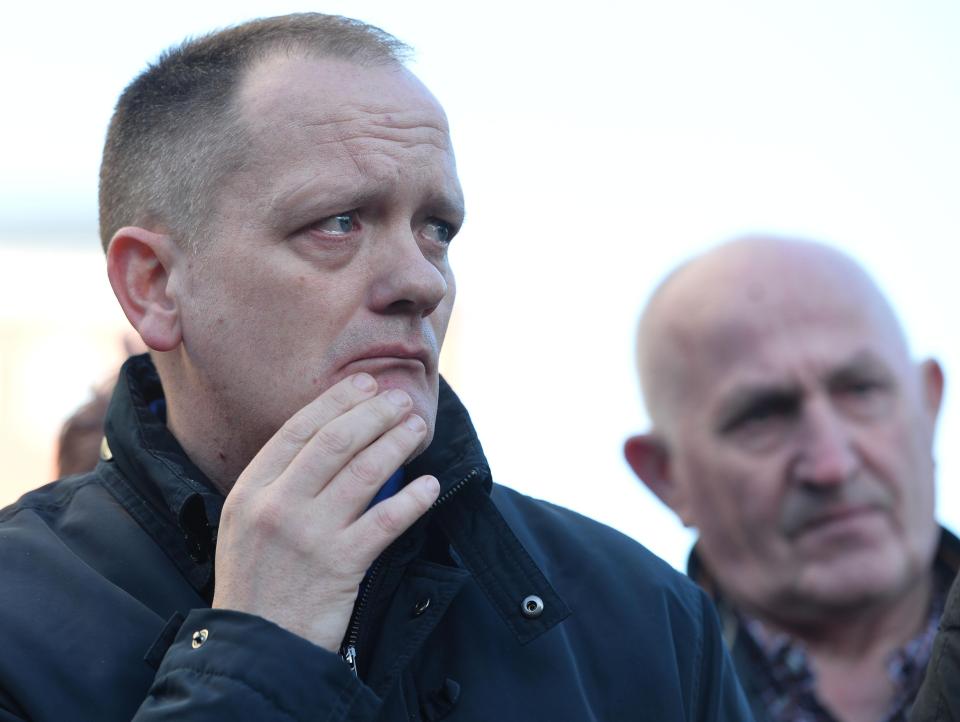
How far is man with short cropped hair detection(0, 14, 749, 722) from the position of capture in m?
2.59

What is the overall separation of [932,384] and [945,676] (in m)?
1.98

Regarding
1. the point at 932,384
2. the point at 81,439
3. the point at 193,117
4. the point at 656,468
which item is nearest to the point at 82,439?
the point at 81,439

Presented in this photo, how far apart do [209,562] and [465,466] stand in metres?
0.56

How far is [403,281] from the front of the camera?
2.92 meters

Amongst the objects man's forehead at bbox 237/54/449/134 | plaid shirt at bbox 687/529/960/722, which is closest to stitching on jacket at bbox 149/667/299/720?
man's forehead at bbox 237/54/449/134

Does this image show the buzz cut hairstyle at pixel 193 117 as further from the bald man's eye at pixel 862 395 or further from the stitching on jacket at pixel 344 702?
the bald man's eye at pixel 862 395

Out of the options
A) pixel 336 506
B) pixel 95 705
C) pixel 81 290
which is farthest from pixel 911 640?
pixel 81 290

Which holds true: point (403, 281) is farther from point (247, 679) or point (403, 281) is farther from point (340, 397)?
point (247, 679)

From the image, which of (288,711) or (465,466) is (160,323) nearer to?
(465,466)

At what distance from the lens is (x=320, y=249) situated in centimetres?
294

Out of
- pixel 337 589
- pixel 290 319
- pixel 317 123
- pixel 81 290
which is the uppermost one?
pixel 81 290

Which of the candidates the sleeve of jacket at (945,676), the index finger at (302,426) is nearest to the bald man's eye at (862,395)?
the sleeve of jacket at (945,676)

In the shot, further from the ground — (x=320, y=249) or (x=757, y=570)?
(x=320, y=249)

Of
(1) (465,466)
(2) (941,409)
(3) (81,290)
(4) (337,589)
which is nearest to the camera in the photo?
(4) (337,589)
